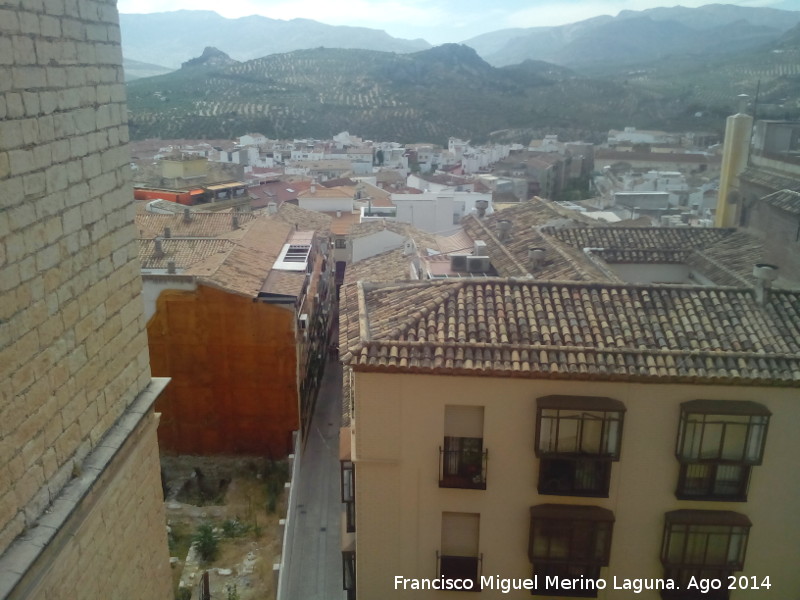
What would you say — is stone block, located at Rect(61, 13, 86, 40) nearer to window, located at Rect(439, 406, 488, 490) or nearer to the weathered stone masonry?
the weathered stone masonry

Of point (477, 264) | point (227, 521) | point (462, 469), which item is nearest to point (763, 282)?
point (462, 469)

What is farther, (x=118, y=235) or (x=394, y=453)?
(x=394, y=453)

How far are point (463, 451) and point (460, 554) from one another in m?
1.39

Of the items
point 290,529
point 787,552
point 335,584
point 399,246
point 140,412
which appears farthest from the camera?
point 399,246

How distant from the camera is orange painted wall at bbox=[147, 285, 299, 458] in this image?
45.1 feet

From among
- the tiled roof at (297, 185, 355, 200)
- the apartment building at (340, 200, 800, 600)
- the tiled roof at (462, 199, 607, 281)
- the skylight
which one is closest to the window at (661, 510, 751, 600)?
the apartment building at (340, 200, 800, 600)

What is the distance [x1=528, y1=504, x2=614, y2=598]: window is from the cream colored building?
0.06 feet

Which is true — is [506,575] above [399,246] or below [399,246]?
below

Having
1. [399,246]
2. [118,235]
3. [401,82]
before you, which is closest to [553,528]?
[118,235]

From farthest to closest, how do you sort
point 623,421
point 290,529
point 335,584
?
point 290,529 → point 335,584 → point 623,421

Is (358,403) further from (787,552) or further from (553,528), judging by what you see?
(787,552)

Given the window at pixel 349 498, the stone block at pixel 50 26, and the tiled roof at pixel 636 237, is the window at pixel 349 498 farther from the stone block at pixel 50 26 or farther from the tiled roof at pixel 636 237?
the tiled roof at pixel 636 237

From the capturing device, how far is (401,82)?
328 ft

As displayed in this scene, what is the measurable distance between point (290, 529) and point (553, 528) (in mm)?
5927
